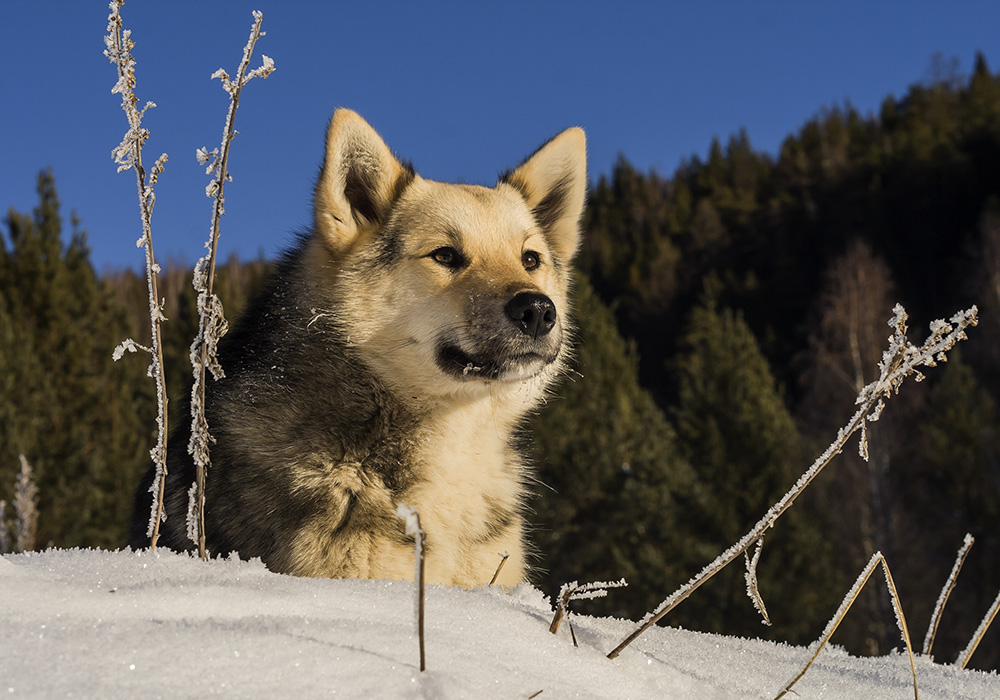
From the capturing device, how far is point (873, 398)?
1.82 m

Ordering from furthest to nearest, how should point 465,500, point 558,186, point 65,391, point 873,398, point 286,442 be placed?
point 65,391 → point 558,186 → point 465,500 → point 286,442 → point 873,398

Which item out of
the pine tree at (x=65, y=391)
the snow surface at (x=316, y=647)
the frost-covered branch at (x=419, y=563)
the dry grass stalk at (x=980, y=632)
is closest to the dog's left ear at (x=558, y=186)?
the dry grass stalk at (x=980, y=632)

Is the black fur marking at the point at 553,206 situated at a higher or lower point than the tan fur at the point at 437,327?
higher

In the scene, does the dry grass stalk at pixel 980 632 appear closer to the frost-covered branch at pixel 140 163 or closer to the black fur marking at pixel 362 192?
the frost-covered branch at pixel 140 163

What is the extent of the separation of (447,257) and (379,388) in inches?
35.2

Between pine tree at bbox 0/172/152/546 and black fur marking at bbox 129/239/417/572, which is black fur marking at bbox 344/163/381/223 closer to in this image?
black fur marking at bbox 129/239/417/572

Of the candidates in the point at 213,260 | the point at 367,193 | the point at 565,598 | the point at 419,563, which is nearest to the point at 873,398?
the point at 565,598

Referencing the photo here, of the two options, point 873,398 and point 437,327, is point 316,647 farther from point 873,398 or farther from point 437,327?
point 437,327

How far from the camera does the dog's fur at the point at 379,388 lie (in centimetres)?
302

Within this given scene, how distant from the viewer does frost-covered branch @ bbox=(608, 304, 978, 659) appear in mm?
1658

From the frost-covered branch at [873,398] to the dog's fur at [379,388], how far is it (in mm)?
1184

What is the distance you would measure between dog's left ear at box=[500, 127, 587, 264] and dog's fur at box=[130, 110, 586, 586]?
0.48 m

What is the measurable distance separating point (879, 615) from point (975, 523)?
7.30 meters

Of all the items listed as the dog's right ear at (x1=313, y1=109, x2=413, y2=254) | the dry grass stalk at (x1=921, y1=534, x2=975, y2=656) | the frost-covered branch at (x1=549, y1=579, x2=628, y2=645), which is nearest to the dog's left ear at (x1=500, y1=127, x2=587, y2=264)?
the dog's right ear at (x1=313, y1=109, x2=413, y2=254)
